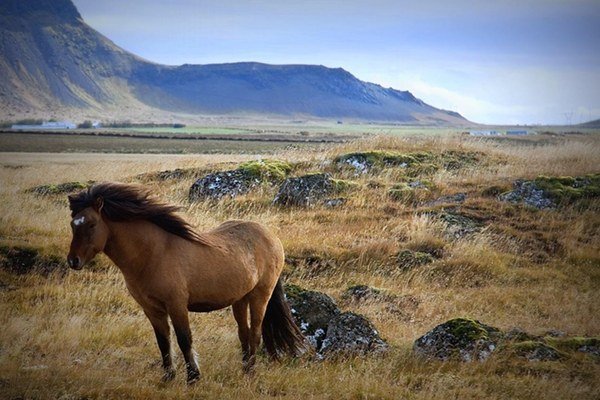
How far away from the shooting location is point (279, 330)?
877cm

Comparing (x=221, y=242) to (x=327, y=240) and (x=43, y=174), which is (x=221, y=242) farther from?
(x=43, y=174)

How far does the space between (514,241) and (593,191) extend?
5.50 metres

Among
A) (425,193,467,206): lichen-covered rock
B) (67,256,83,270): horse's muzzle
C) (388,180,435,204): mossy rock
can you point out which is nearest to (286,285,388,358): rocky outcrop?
(67,256,83,270): horse's muzzle

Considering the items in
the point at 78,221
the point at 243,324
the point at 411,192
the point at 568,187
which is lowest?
the point at 243,324

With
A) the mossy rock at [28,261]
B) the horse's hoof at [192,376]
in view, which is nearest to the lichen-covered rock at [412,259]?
the mossy rock at [28,261]

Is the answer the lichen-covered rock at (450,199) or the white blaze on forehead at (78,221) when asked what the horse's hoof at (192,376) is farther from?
the lichen-covered rock at (450,199)

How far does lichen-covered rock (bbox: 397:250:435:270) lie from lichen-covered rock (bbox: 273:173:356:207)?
5.47 meters

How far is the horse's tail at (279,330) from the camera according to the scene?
871 cm

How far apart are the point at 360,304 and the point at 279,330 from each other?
3.59 meters

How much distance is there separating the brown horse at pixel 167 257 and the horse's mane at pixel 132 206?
10 millimetres

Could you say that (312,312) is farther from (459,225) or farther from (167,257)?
(459,225)

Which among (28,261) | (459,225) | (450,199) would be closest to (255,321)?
(28,261)

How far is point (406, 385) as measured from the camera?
8.24m

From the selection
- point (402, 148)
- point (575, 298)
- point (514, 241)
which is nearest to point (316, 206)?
point (514, 241)
